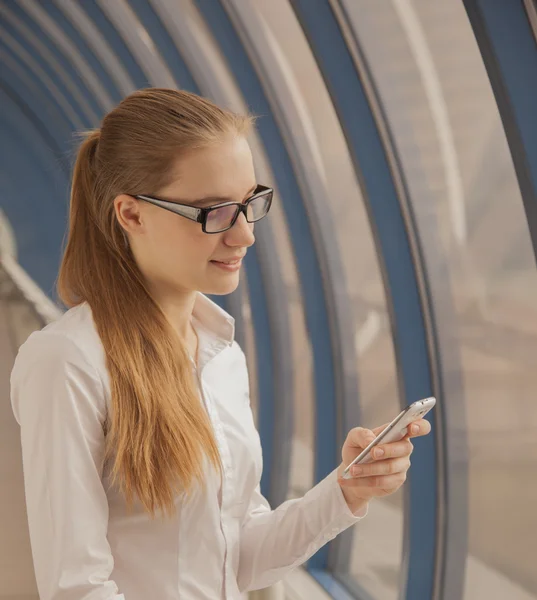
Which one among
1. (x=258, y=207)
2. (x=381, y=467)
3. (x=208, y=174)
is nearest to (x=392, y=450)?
(x=381, y=467)

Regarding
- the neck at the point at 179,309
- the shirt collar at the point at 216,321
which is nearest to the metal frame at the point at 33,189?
the shirt collar at the point at 216,321

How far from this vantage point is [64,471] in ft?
6.43

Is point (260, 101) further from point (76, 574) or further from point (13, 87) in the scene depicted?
point (13, 87)

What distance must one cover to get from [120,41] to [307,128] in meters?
3.68

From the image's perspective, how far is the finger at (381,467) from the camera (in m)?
2.26

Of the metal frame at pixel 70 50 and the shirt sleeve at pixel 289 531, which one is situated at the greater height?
the metal frame at pixel 70 50

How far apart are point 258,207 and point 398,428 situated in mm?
648

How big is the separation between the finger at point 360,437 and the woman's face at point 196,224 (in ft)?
1.58

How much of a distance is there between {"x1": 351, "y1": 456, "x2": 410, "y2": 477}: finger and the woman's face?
54cm

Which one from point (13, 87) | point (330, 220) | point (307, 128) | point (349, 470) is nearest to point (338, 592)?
point (330, 220)

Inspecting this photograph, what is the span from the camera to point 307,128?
4.96 m

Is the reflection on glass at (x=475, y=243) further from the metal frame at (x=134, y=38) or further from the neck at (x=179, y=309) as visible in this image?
the metal frame at (x=134, y=38)

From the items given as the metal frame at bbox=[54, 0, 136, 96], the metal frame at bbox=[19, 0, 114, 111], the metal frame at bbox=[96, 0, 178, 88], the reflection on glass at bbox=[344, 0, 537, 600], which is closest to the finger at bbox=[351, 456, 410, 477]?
the reflection on glass at bbox=[344, 0, 537, 600]

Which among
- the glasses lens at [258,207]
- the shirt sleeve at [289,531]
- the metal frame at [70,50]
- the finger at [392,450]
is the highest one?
the metal frame at [70,50]
